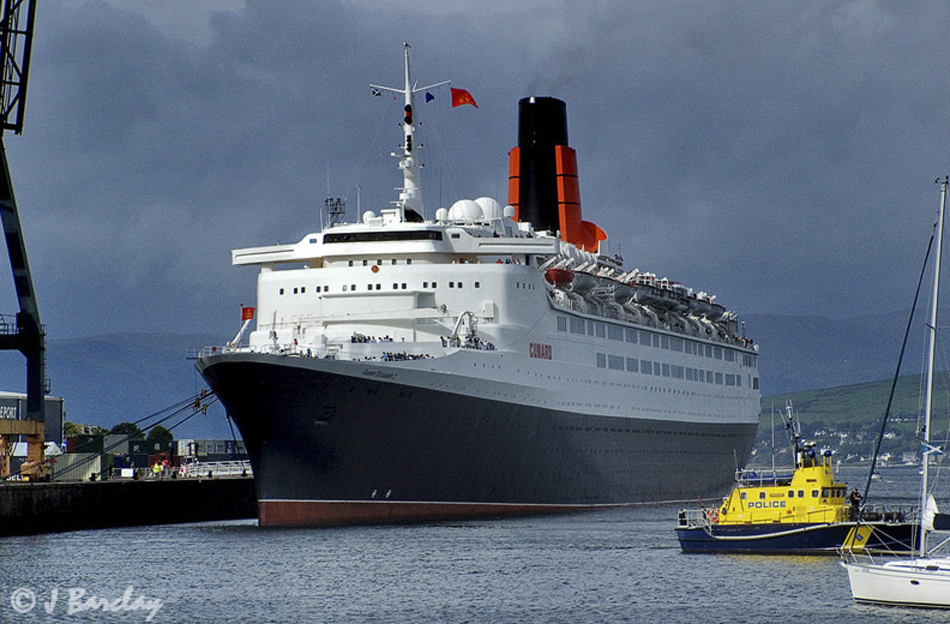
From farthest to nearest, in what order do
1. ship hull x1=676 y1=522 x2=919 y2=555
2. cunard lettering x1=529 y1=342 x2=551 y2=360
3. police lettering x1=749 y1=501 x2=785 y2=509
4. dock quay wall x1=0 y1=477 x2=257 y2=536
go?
cunard lettering x1=529 y1=342 x2=551 y2=360
dock quay wall x1=0 y1=477 x2=257 y2=536
police lettering x1=749 y1=501 x2=785 y2=509
ship hull x1=676 y1=522 x2=919 y2=555

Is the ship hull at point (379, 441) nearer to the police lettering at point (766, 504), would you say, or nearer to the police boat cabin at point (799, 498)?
the police boat cabin at point (799, 498)

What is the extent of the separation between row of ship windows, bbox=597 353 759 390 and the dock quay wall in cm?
1623

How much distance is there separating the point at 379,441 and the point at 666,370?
23321mm

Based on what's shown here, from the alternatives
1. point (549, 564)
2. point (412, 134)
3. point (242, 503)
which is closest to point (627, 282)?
point (412, 134)

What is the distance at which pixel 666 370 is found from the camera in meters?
66.7

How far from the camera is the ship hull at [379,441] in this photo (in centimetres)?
4503

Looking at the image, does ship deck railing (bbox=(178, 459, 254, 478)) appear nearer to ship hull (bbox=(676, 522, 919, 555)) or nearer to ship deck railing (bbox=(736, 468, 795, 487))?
ship hull (bbox=(676, 522, 919, 555))

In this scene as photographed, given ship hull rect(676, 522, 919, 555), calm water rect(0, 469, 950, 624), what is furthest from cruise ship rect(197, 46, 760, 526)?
ship hull rect(676, 522, 919, 555)

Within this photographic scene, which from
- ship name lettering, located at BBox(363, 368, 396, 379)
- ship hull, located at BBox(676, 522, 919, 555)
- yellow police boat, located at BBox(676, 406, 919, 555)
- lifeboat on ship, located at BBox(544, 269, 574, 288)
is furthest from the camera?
lifeboat on ship, located at BBox(544, 269, 574, 288)

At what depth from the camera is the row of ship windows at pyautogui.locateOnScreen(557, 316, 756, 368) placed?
56.8 m

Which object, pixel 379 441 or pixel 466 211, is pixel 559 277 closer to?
pixel 466 211

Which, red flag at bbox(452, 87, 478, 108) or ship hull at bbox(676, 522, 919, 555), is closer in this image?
ship hull at bbox(676, 522, 919, 555)

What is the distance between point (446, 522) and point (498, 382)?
489 centimetres

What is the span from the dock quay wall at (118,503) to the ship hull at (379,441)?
7399 millimetres
